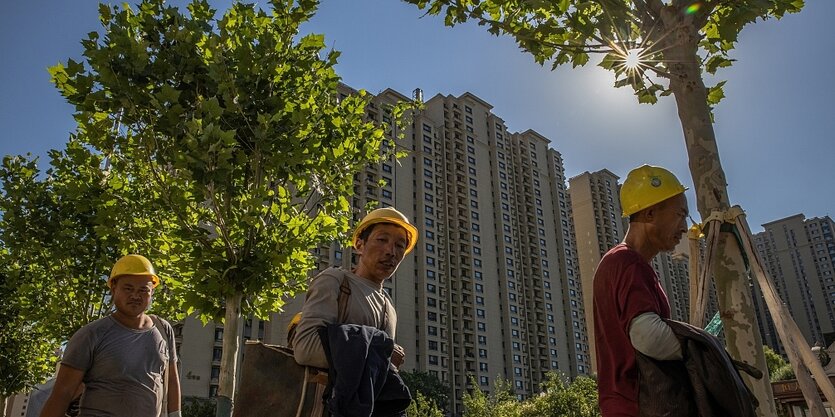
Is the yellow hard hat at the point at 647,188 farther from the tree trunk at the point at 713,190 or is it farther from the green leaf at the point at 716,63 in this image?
the green leaf at the point at 716,63

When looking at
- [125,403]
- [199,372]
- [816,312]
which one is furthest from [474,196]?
[125,403]

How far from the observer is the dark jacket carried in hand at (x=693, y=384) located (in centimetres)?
214

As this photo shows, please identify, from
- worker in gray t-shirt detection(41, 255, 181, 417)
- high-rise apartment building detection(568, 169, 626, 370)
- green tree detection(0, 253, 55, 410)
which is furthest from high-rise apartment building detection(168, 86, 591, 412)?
worker in gray t-shirt detection(41, 255, 181, 417)

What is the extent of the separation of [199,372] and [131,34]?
59.5 m

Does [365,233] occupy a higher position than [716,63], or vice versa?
[716,63]

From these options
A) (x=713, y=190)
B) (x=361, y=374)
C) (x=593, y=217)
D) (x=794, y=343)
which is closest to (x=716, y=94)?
(x=713, y=190)

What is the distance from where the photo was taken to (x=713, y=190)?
4.13 meters

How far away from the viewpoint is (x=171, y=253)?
7.71 m

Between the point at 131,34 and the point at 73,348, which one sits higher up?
the point at 131,34

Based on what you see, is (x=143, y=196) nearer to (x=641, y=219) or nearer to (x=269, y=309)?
(x=269, y=309)

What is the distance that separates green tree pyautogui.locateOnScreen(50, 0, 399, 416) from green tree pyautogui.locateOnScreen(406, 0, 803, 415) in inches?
95.3

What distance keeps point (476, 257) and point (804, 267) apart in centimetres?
8226

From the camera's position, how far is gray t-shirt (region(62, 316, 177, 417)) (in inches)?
148

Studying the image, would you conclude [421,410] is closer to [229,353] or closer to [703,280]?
[229,353]
